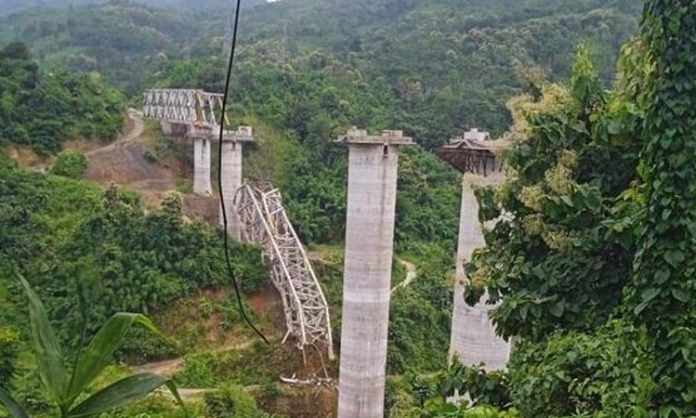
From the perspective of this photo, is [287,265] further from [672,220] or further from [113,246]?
[672,220]

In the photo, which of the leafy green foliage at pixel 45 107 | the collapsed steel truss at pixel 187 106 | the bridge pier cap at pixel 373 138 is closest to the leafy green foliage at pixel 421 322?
the bridge pier cap at pixel 373 138

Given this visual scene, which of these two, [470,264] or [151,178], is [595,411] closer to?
[470,264]

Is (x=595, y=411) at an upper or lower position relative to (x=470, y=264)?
lower

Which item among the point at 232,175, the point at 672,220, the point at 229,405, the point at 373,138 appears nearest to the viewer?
the point at 672,220

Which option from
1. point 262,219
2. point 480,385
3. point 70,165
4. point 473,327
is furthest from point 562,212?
point 70,165

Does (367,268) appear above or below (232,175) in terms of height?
below

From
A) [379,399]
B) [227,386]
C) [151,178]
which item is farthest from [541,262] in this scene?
[151,178]
